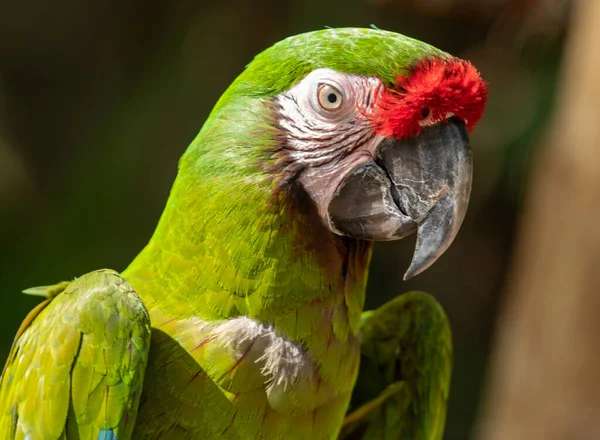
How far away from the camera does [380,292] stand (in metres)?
5.12

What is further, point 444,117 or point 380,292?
point 380,292

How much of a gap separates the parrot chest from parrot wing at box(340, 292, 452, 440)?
653mm

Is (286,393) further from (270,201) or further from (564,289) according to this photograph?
(564,289)

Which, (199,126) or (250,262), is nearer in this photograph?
(250,262)

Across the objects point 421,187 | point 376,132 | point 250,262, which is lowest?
point 250,262

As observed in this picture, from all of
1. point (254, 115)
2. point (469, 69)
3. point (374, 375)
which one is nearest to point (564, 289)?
point (374, 375)

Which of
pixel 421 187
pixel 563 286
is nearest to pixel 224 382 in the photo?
pixel 421 187

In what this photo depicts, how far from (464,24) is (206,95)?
72.4 inches

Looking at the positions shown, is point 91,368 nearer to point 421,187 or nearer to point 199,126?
point 421,187

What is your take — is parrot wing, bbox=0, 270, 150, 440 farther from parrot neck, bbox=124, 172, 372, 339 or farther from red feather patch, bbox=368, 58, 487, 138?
red feather patch, bbox=368, 58, 487, 138

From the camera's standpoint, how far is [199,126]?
4.67 m

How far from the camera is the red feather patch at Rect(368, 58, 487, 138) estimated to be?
1543 mm

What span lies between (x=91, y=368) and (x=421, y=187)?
2.76 feet

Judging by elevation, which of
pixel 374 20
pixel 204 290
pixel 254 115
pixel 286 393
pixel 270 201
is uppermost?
pixel 374 20
